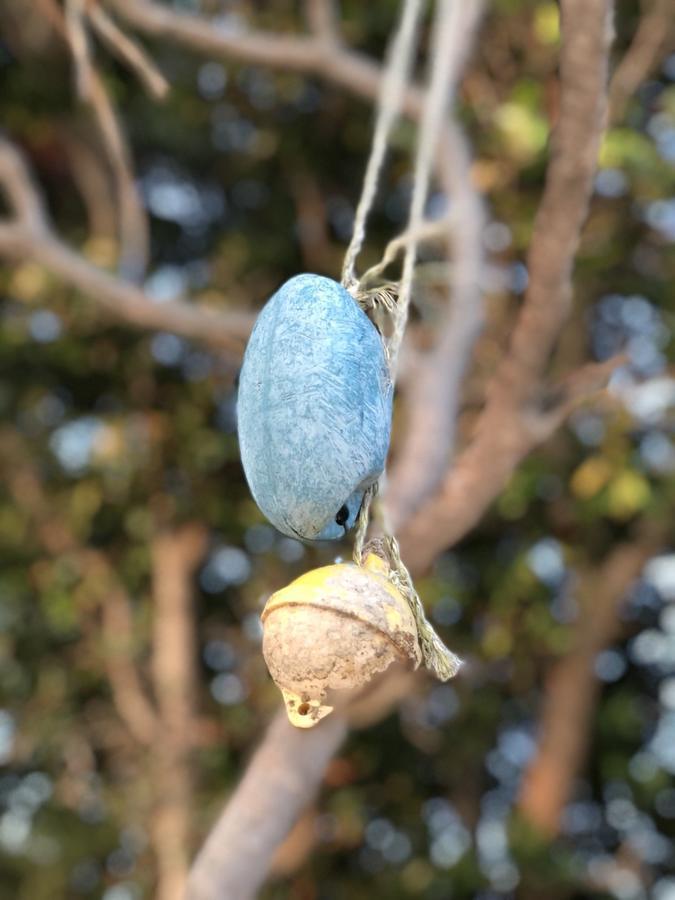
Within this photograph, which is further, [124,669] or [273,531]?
[124,669]

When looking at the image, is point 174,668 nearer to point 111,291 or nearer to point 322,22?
point 111,291

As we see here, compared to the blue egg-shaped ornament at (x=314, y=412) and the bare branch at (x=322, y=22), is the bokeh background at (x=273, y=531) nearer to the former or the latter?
the bare branch at (x=322, y=22)

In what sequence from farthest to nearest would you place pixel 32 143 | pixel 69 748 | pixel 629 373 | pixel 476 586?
pixel 69 748
pixel 32 143
pixel 476 586
pixel 629 373

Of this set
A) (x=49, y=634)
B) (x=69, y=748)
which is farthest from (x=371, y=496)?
(x=69, y=748)

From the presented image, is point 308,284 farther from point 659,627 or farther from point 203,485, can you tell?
point 659,627

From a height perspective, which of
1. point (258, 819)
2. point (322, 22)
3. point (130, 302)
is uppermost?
point (322, 22)

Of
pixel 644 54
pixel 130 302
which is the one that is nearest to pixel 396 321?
pixel 130 302

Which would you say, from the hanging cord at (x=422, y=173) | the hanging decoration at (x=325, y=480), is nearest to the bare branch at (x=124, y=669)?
the hanging cord at (x=422, y=173)
